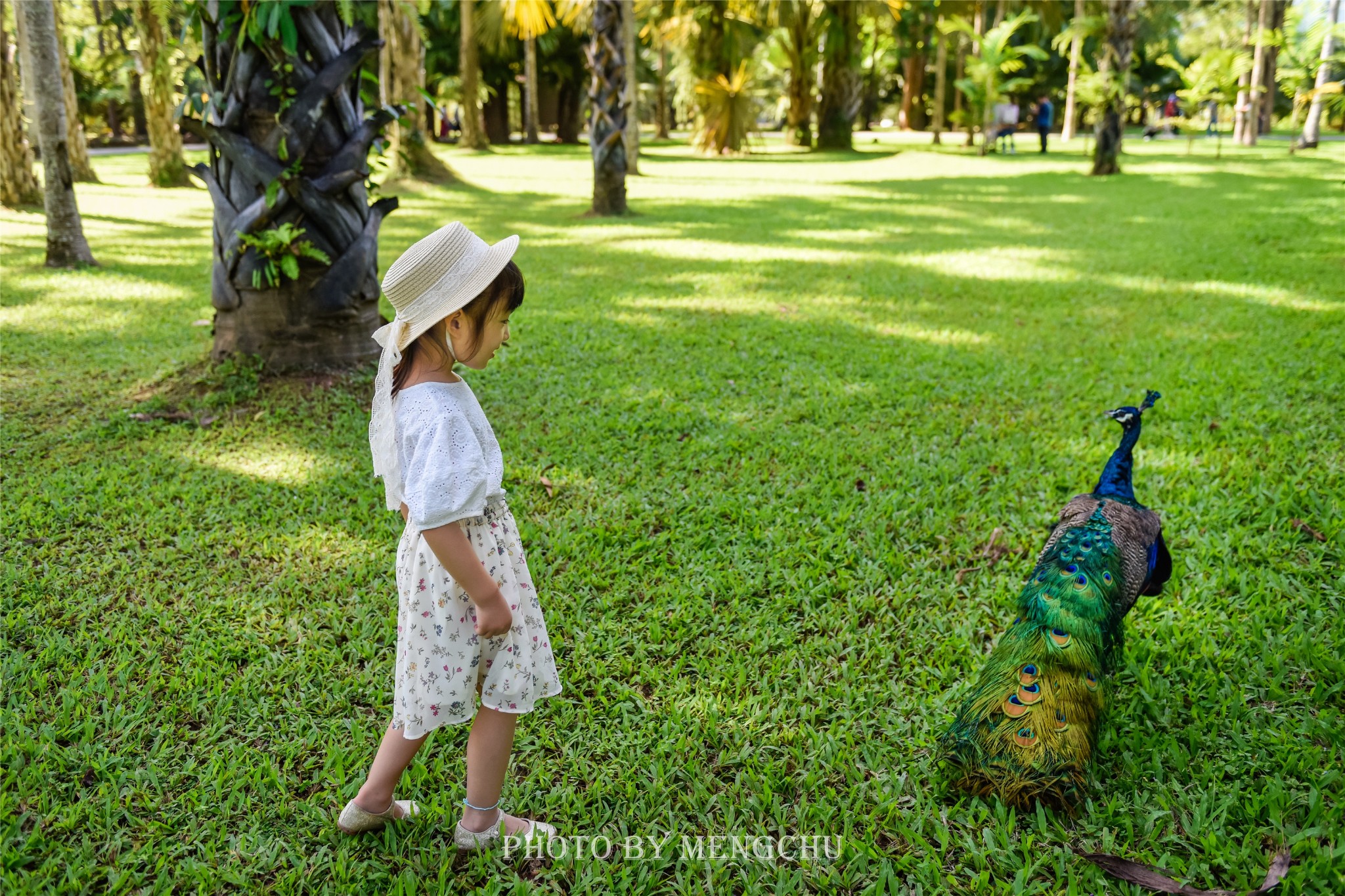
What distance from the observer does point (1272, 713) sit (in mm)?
2555

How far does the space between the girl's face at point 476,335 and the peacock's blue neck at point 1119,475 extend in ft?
6.60

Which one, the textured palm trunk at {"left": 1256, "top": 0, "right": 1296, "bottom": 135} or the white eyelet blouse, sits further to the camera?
the textured palm trunk at {"left": 1256, "top": 0, "right": 1296, "bottom": 135}

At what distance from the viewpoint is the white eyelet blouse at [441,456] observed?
5.87ft

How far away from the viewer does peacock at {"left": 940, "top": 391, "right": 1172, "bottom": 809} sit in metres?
2.11

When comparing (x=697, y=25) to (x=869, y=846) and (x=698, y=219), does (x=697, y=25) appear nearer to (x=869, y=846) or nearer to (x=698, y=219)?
(x=698, y=219)

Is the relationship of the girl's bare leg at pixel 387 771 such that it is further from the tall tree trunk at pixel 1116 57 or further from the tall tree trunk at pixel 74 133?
the tall tree trunk at pixel 1116 57

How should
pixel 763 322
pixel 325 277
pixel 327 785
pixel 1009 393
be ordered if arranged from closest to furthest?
pixel 327 785 < pixel 325 277 < pixel 1009 393 < pixel 763 322

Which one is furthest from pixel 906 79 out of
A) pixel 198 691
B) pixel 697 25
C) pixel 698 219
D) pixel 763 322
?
pixel 198 691

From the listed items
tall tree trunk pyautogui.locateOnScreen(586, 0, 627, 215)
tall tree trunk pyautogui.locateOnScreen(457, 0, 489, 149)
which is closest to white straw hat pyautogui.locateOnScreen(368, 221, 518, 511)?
tall tree trunk pyautogui.locateOnScreen(586, 0, 627, 215)

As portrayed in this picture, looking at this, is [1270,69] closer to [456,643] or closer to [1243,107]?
[1243,107]

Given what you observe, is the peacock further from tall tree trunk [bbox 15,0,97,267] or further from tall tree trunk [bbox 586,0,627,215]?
tall tree trunk [bbox 586,0,627,215]

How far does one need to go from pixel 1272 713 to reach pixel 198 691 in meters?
3.11

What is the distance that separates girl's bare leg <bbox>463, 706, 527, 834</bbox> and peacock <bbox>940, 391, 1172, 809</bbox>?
1099mm

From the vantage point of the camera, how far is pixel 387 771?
6.73 feet
